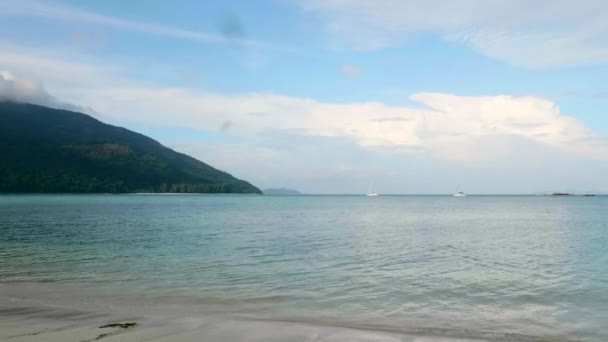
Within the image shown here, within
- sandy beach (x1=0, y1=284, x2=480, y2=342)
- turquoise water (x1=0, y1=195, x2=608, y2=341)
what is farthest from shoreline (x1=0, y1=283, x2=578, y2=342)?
turquoise water (x1=0, y1=195, x2=608, y2=341)

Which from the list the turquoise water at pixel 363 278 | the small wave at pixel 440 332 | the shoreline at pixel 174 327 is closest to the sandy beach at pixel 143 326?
the shoreline at pixel 174 327

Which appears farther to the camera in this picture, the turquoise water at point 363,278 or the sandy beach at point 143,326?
the turquoise water at point 363,278

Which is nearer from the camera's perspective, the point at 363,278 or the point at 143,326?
the point at 143,326

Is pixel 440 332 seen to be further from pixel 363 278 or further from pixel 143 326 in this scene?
pixel 363 278

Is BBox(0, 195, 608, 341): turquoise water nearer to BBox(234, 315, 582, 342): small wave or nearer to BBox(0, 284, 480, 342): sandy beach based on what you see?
BBox(234, 315, 582, 342): small wave

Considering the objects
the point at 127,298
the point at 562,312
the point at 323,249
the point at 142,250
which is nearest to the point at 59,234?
the point at 142,250

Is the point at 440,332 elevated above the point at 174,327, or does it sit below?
below

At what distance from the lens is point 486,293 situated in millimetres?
16953

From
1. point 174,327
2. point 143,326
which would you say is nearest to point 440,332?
point 174,327

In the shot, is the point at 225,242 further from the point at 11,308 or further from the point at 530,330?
the point at 530,330

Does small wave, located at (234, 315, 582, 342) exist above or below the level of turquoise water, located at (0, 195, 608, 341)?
above

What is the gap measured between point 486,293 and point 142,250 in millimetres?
20166

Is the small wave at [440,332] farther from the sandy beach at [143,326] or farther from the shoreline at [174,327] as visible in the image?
the sandy beach at [143,326]

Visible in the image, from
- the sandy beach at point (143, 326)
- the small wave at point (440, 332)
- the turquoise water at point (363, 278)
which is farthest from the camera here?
the turquoise water at point (363, 278)
